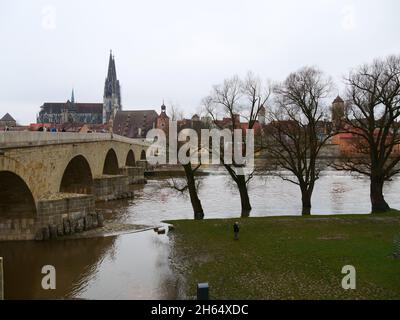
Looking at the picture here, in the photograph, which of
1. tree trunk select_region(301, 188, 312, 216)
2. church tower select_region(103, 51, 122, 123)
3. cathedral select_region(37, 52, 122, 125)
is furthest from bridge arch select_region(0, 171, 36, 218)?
church tower select_region(103, 51, 122, 123)

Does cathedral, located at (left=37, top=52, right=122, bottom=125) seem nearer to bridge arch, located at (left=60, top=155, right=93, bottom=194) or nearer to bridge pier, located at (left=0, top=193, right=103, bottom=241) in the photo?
bridge arch, located at (left=60, top=155, right=93, bottom=194)

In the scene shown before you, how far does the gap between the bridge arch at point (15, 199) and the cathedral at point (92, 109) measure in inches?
4895

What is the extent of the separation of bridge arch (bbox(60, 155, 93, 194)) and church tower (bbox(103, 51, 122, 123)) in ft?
369

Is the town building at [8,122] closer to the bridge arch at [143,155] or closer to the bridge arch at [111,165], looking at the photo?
the bridge arch at [143,155]

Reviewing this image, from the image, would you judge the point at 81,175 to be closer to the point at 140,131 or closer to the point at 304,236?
the point at 304,236

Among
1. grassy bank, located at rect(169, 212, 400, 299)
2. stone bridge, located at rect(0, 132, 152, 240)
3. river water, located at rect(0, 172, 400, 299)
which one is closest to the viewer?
grassy bank, located at rect(169, 212, 400, 299)

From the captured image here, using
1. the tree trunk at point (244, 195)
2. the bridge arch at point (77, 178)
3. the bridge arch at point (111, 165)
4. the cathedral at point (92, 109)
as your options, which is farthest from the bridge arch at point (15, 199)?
the cathedral at point (92, 109)

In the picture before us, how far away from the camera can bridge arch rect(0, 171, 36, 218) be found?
2098 centimetres

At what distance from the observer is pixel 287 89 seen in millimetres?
25641

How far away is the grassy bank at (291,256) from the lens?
41.1 feet

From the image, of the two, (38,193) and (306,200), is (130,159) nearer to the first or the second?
(38,193)

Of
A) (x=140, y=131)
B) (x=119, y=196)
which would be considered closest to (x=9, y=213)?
(x=119, y=196)

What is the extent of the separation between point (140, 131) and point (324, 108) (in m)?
93.2
